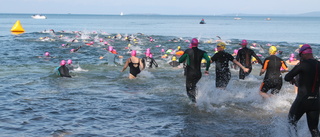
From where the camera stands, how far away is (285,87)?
13.9 meters

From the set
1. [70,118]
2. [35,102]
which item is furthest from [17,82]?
[70,118]

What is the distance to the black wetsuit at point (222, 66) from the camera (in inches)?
417

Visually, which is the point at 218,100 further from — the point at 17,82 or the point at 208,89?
the point at 17,82

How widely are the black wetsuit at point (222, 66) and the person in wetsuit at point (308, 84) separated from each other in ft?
14.1

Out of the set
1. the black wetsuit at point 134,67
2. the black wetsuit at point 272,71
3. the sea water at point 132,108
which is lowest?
the sea water at point 132,108

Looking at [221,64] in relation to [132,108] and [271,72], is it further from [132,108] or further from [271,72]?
[132,108]

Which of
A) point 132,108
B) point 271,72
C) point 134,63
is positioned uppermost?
point 271,72

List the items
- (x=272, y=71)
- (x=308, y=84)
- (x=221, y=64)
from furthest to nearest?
(x=221, y=64) < (x=272, y=71) < (x=308, y=84)

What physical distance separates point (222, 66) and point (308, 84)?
4.60m

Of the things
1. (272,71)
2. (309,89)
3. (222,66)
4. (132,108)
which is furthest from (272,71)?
(132,108)

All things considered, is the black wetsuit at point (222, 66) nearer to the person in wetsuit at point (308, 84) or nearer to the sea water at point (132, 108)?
the sea water at point (132, 108)

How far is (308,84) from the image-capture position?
620 cm

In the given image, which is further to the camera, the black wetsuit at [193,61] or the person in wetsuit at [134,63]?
the person in wetsuit at [134,63]

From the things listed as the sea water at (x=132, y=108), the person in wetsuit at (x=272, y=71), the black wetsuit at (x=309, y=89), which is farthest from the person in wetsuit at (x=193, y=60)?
the black wetsuit at (x=309, y=89)
